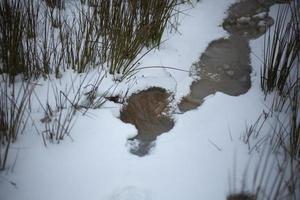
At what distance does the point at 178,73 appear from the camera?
1.90 meters

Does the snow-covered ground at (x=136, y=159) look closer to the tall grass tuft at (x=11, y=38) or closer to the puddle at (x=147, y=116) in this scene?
the puddle at (x=147, y=116)

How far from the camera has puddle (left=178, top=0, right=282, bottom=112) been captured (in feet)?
6.03

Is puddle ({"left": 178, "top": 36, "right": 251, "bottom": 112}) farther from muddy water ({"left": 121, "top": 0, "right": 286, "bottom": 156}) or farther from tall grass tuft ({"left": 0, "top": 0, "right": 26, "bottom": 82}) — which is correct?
tall grass tuft ({"left": 0, "top": 0, "right": 26, "bottom": 82})

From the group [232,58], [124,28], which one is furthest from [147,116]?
[232,58]

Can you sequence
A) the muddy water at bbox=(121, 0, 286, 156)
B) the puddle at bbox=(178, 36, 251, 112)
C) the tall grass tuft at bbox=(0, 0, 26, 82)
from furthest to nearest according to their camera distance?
1. the puddle at bbox=(178, 36, 251, 112)
2. the muddy water at bbox=(121, 0, 286, 156)
3. the tall grass tuft at bbox=(0, 0, 26, 82)

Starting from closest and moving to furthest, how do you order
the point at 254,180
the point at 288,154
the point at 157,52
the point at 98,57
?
1. the point at 254,180
2. the point at 288,154
3. the point at 98,57
4. the point at 157,52

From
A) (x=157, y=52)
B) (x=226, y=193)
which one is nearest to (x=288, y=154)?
(x=226, y=193)

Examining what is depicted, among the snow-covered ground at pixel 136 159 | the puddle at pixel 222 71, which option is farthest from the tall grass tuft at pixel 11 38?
the puddle at pixel 222 71

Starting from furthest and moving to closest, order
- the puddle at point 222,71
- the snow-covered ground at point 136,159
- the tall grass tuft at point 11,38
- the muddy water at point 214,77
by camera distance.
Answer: the puddle at point 222,71 → the muddy water at point 214,77 → the tall grass tuft at point 11,38 → the snow-covered ground at point 136,159

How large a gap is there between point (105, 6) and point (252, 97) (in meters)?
1.10

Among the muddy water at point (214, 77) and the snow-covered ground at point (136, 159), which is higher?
the muddy water at point (214, 77)

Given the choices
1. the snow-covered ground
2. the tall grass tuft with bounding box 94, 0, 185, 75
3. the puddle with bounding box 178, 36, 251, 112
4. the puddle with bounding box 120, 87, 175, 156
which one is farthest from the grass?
Answer: the tall grass tuft with bounding box 94, 0, 185, 75

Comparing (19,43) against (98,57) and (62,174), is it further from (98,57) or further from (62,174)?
(62,174)

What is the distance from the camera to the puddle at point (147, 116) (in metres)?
1.52
